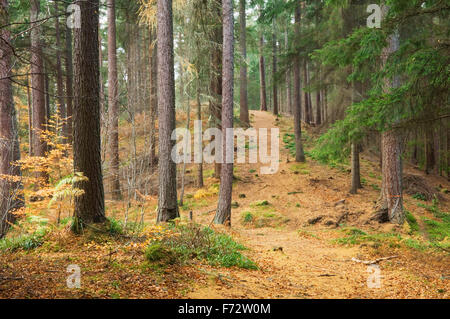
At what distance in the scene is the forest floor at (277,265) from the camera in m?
3.96

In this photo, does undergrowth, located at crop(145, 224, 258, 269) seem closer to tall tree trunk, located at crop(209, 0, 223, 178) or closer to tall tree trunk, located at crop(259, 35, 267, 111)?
tall tree trunk, located at crop(209, 0, 223, 178)

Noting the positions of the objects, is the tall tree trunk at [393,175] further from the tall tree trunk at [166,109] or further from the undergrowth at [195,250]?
the tall tree trunk at [166,109]

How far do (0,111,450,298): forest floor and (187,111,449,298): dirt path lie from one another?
18 millimetres

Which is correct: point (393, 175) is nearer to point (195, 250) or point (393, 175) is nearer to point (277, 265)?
point (277, 265)

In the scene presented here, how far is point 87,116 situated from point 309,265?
5.52 m

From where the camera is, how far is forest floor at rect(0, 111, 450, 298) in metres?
3.96

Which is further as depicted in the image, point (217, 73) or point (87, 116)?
point (217, 73)

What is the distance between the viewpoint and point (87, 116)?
5766mm

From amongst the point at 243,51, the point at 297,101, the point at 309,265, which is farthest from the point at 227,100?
the point at 243,51

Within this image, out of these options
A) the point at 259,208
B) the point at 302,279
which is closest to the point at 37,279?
the point at 302,279
